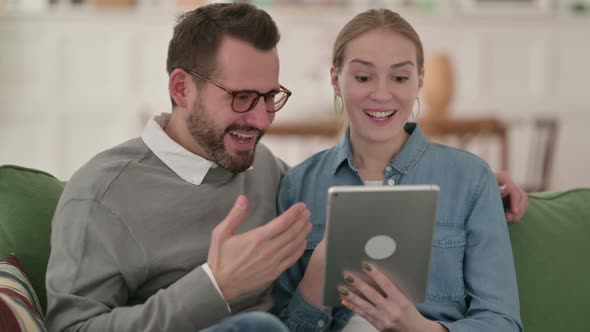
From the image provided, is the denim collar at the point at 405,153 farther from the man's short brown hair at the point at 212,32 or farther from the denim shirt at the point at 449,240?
the man's short brown hair at the point at 212,32

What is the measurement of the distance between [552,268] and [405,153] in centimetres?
46

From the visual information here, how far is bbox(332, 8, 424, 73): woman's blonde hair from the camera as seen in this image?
182 cm

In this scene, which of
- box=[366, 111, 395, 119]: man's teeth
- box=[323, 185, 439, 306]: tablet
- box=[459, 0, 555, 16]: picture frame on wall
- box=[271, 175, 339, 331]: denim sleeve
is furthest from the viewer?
box=[459, 0, 555, 16]: picture frame on wall

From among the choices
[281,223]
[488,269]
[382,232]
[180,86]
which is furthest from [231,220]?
[488,269]

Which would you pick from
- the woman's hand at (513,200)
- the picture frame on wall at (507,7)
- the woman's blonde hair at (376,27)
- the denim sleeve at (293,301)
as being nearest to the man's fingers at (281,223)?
the denim sleeve at (293,301)

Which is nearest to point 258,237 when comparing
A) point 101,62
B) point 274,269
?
point 274,269

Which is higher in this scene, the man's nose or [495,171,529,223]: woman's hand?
the man's nose

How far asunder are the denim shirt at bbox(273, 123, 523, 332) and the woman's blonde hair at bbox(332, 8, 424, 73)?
197 millimetres

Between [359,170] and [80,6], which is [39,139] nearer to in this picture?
[80,6]

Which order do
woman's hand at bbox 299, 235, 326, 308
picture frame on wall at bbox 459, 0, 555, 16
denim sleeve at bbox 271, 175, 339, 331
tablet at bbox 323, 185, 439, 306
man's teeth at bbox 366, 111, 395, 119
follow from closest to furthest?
tablet at bbox 323, 185, 439, 306 → woman's hand at bbox 299, 235, 326, 308 → denim sleeve at bbox 271, 175, 339, 331 → man's teeth at bbox 366, 111, 395, 119 → picture frame on wall at bbox 459, 0, 555, 16

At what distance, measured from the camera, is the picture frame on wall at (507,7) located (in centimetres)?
599

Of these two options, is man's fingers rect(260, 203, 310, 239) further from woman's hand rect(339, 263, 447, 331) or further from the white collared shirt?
the white collared shirt

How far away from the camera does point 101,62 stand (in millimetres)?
5773

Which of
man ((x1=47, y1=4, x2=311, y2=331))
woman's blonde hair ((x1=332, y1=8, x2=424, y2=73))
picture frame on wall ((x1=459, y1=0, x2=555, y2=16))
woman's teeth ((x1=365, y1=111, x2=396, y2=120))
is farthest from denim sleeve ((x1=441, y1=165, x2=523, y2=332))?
picture frame on wall ((x1=459, y1=0, x2=555, y2=16))
